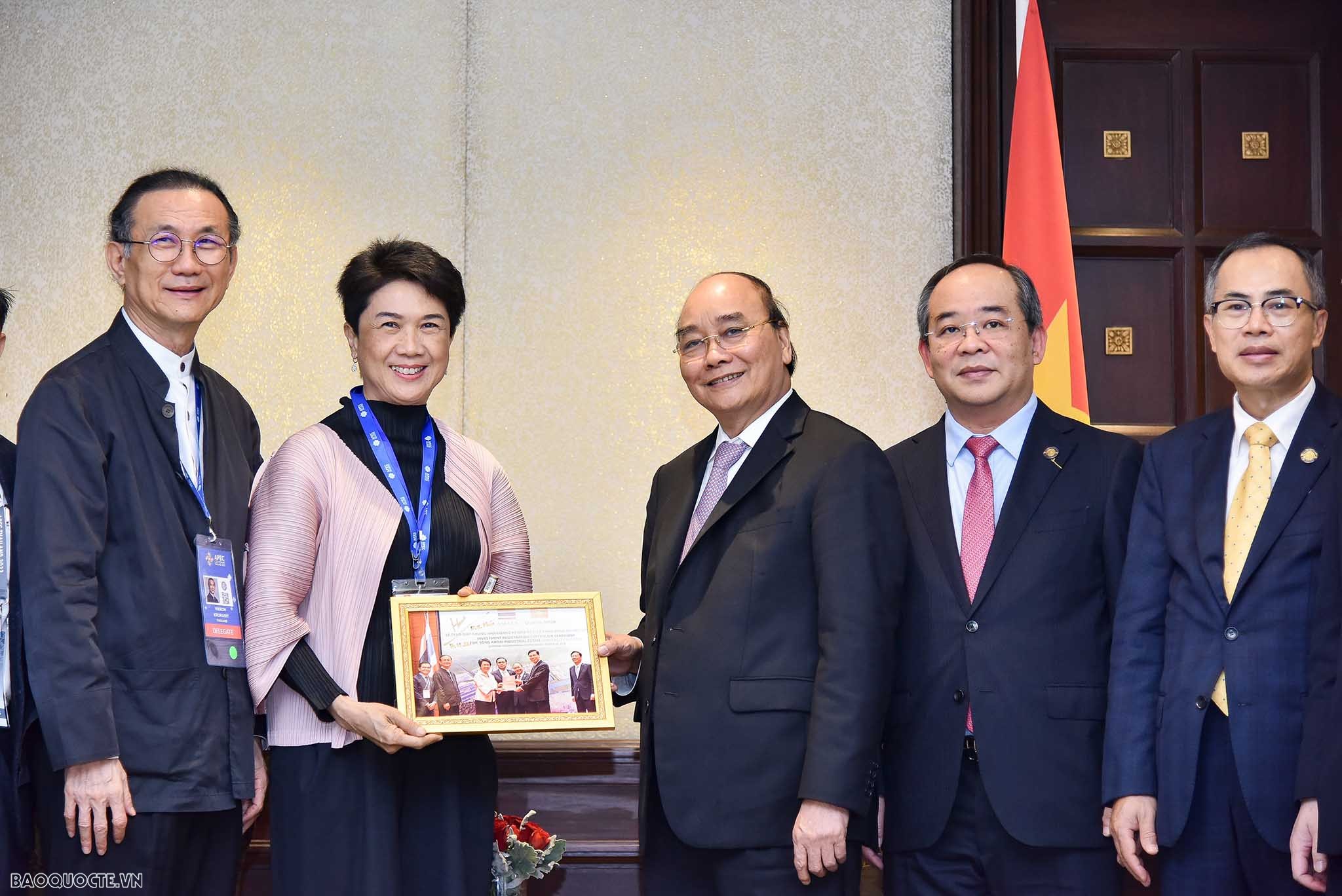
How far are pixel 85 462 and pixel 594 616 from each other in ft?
3.16

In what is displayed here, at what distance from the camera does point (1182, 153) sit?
169 inches

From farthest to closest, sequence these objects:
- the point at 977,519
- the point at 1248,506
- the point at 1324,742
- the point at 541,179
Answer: the point at 541,179
the point at 977,519
the point at 1248,506
the point at 1324,742

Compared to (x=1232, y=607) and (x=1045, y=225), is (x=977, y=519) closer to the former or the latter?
(x=1232, y=607)

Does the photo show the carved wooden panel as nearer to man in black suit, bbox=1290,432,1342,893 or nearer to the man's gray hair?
the man's gray hair

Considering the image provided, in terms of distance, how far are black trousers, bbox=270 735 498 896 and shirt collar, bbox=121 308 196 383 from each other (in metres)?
0.74

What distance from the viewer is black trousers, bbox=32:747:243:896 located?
7.41 ft

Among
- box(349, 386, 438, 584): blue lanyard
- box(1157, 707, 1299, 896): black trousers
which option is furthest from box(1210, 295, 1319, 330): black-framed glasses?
box(349, 386, 438, 584): blue lanyard

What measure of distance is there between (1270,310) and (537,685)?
1.52m

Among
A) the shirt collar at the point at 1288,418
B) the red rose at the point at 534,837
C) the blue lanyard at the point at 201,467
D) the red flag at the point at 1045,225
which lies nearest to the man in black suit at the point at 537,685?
the blue lanyard at the point at 201,467

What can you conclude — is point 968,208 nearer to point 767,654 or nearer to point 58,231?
point 767,654

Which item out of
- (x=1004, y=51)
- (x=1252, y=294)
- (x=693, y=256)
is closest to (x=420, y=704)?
(x=1252, y=294)

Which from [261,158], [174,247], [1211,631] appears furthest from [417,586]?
[261,158]

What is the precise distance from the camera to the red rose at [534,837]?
3328 millimetres

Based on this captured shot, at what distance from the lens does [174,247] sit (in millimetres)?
2535
